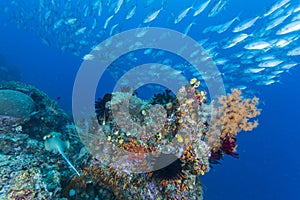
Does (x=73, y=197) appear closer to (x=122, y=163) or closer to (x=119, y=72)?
(x=122, y=163)

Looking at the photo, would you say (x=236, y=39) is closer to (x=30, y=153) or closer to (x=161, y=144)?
(x=161, y=144)

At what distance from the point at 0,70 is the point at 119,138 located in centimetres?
2556

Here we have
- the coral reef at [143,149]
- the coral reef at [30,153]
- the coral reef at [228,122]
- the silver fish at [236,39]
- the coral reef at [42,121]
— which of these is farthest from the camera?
the silver fish at [236,39]

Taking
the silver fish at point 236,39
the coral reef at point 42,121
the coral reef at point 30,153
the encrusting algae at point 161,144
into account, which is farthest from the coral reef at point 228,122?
the silver fish at point 236,39

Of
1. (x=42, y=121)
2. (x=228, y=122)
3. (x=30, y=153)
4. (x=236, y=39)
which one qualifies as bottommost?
(x=228, y=122)

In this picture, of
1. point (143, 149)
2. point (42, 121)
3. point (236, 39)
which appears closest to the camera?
point (143, 149)

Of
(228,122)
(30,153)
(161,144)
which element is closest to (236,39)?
(228,122)

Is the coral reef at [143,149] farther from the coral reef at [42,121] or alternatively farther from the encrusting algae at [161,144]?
the coral reef at [42,121]

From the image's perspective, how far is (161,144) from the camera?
12.6ft

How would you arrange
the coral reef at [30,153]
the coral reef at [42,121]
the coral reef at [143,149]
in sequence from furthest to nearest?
the coral reef at [42,121] < the coral reef at [143,149] < the coral reef at [30,153]

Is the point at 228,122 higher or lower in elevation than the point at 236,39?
lower

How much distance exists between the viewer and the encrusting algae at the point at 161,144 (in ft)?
12.2

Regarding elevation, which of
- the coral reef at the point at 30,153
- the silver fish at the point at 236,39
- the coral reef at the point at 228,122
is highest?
the silver fish at the point at 236,39

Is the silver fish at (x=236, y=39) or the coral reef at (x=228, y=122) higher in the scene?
the silver fish at (x=236, y=39)
